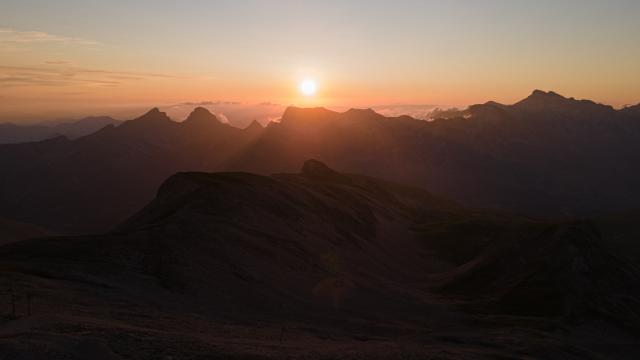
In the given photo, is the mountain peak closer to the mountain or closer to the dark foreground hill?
the dark foreground hill

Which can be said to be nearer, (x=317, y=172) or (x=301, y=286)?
(x=301, y=286)

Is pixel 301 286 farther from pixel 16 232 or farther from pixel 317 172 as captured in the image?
pixel 317 172

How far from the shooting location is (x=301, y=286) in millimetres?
67062

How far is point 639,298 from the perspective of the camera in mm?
83562

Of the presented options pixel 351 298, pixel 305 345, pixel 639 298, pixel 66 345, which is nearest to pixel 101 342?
pixel 66 345

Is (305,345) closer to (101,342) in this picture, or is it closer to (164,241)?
(101,342)

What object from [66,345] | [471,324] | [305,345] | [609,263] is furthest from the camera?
[609,263]

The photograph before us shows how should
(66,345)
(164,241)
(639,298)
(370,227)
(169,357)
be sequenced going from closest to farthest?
(66,345) < (169,357) < (164,241) < (639,298) < (370,227)

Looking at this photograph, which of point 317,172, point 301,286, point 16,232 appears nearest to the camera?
point 301,286

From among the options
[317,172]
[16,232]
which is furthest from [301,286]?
[317,172]

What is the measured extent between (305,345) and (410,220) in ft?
341

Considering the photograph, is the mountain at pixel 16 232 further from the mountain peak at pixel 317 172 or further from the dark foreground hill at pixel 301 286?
the mountain peak at pixel 317 172

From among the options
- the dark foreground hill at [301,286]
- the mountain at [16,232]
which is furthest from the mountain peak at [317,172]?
the mountain at [16,232]

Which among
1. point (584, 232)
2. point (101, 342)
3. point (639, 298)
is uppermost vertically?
point (101, 342)
